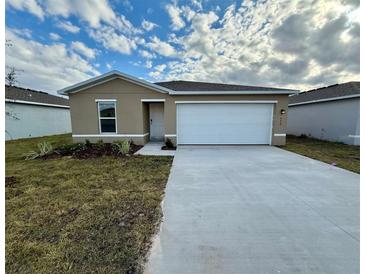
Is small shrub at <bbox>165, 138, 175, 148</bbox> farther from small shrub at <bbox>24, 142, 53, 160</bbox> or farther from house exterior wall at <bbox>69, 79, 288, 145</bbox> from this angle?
small shrub at <bbox>24, 142, 53, 160</bbox>

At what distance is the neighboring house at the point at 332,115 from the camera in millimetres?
10357

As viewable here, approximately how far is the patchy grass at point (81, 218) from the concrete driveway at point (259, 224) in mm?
339

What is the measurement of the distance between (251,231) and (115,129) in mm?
8710

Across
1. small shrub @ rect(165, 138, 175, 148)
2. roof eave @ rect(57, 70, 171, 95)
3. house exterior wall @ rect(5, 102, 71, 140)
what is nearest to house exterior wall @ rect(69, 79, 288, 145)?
roof eave @ rect(57, 70, 171, 95)

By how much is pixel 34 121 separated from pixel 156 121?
11.4 metres

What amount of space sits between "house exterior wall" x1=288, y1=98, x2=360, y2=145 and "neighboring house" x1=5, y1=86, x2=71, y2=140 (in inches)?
835

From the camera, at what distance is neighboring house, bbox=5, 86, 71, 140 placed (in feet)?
42.0

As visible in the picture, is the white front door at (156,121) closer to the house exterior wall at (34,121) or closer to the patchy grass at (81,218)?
the patchy grass at (81,218)

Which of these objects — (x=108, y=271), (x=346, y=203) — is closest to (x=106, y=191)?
(x=108, y=271)

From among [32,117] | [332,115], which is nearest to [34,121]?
[32,117]

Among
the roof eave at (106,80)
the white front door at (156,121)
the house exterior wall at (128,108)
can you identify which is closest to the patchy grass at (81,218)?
the house exterior wall at (128,108)

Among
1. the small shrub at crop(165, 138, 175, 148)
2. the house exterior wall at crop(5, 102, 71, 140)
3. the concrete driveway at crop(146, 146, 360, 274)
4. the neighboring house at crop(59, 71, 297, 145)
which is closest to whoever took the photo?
the concrete driveway at crop(146, 146, 360, 274)

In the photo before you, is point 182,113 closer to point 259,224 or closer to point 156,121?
point 156,121

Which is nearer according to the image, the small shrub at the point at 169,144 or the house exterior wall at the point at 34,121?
the small shrub at the point at 169,144
